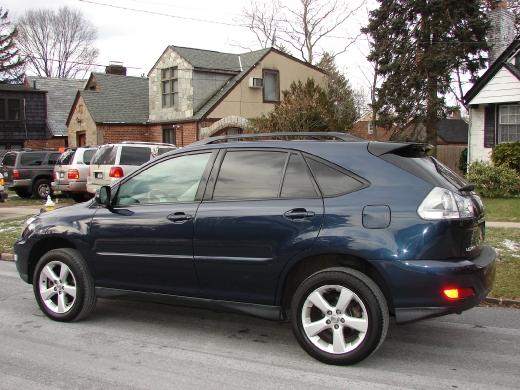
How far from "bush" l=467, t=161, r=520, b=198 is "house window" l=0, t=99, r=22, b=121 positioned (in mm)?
28194

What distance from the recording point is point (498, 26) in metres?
21.3

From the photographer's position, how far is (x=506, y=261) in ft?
24.8

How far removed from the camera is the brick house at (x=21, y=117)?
1323 inches

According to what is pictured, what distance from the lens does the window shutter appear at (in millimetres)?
18391

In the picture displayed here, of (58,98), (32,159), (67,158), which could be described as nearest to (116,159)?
(67,158)

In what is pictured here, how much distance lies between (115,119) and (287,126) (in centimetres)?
1503

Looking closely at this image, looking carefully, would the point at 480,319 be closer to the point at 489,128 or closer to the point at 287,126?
the point at 287,126

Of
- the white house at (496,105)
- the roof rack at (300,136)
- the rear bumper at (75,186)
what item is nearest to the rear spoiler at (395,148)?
the roof rack at (300,136)

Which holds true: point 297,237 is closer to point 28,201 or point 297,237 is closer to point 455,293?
point 455,293

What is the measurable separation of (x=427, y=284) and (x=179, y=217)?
2073 millimetres

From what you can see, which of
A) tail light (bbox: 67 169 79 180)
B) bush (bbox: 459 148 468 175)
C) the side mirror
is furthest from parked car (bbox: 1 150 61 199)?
bush (bbox: 459 148 468 175)

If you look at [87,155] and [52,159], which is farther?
[52,159]

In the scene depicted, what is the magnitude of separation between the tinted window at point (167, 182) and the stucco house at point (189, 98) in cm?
2030

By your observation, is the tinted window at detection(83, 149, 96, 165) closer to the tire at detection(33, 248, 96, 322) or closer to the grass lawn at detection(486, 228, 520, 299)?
the grass lawn at detection(486, 228, 520, 299)
